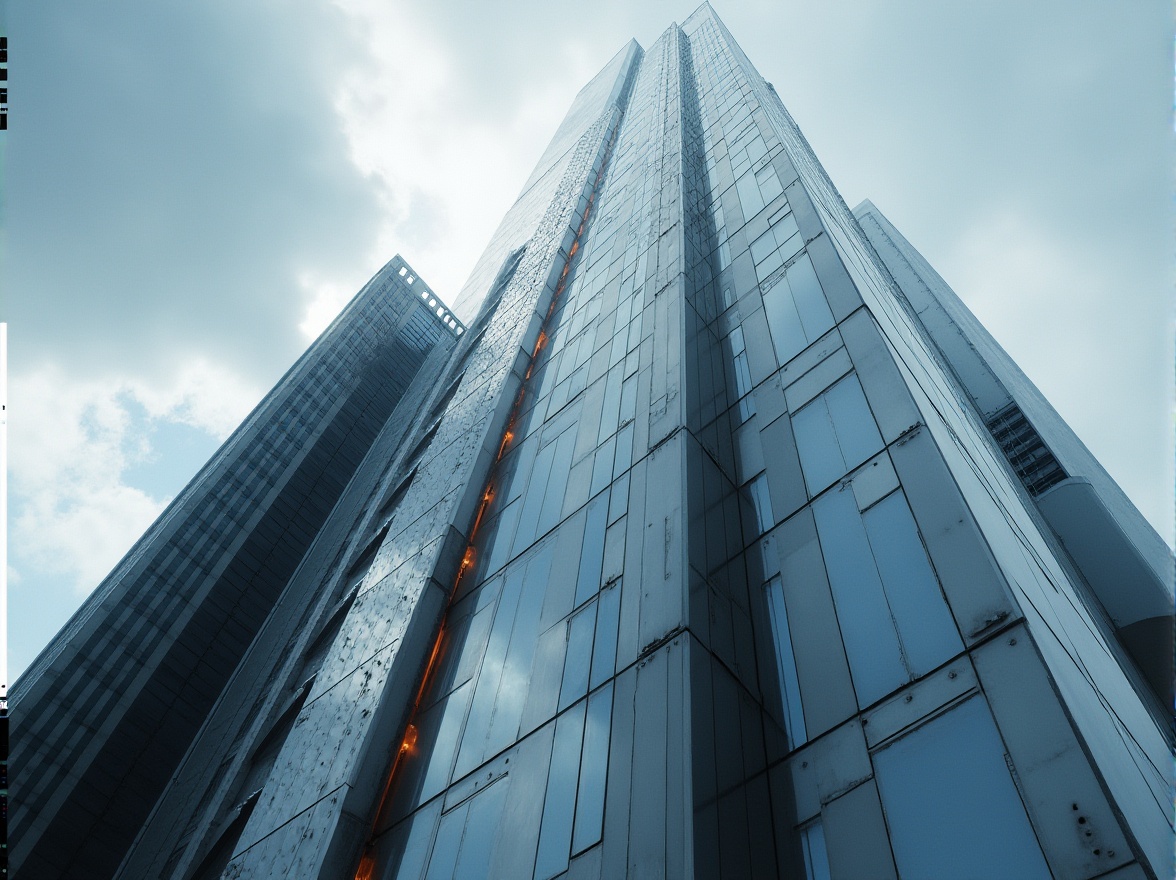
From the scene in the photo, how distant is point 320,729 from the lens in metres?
16.6

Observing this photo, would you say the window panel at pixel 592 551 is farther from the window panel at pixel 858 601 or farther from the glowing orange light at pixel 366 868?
the glowing orange light at pixel 366 868

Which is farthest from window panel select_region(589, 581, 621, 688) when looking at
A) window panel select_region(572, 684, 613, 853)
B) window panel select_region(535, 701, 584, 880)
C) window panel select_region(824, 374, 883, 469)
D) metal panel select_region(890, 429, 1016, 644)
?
metal panel select_region(890, 429, 1016, 644)

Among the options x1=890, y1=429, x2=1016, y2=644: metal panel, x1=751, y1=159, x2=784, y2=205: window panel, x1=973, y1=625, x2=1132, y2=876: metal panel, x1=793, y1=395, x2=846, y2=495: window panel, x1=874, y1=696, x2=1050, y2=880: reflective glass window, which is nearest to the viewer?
x1=973, y1=625, x2=1132, y2=876: metal panel

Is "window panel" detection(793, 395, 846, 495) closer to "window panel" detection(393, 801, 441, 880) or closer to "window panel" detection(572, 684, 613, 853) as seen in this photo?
"window panel" detection(572, 684, 613, 853)

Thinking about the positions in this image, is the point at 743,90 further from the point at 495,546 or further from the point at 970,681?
the point at 970,681

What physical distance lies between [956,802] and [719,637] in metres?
4.05

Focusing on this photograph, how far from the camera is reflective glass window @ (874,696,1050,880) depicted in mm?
6789

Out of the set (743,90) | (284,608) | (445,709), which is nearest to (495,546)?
(445,709)

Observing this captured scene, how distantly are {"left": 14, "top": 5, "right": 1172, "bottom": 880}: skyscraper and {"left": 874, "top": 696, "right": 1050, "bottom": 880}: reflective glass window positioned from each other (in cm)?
3

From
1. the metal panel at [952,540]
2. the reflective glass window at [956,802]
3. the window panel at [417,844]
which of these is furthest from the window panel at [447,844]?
the metal panel at [952,540]

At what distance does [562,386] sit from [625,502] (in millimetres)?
9396

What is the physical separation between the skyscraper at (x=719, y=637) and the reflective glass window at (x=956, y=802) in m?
0.03

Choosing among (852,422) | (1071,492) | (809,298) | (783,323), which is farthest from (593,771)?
(1071,492)

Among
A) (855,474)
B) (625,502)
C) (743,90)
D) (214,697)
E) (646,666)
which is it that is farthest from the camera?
(214,697)
